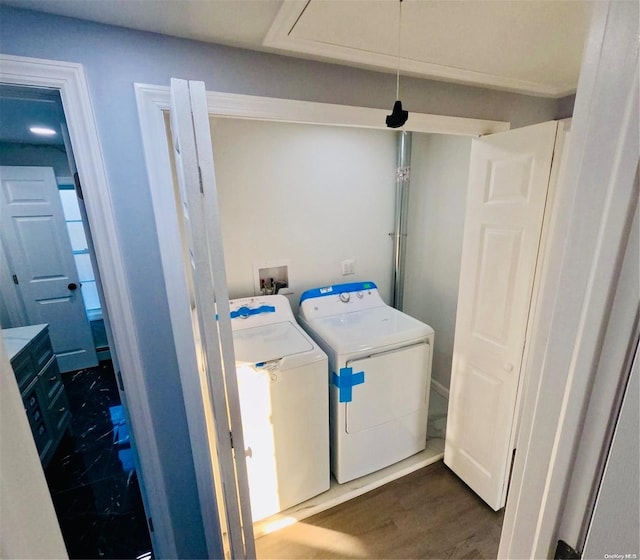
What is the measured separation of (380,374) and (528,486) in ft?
4.13

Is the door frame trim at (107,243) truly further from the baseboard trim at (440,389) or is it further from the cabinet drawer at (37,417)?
the baseboard trim at (440,389)

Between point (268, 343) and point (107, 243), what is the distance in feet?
3.23

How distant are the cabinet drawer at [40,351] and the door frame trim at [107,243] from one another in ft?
4.61

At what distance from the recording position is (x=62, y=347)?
3213 millimetres

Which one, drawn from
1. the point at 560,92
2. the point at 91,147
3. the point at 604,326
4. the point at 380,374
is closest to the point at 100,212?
the point at 91,147

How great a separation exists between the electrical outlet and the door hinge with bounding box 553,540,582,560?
2127mm

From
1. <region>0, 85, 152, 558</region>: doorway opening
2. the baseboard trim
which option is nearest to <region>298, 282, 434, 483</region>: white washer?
the baseboard trim

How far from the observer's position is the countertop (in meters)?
1.79

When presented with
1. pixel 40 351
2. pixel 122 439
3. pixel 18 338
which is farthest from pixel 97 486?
pixel 18 338

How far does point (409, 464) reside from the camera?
2066 mm

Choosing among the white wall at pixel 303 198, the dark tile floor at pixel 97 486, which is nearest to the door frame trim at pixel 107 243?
the dark tile floor at pixel 97 486

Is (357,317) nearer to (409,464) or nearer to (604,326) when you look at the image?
(409,464)

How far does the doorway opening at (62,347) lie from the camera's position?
1733mm

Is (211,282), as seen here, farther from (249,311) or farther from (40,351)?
(40,351)
